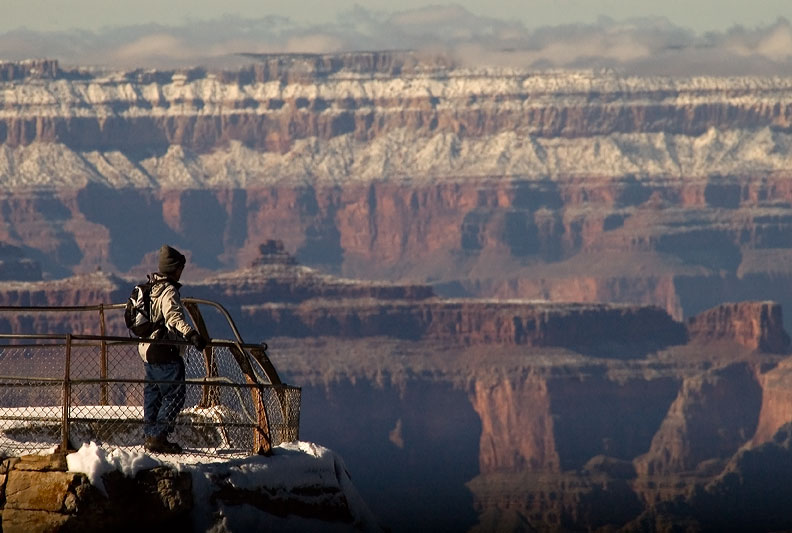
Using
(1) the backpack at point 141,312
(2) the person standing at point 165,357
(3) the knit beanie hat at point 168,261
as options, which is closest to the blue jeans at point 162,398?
(2) the person standing at point 165,357

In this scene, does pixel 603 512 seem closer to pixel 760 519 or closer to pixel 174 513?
pixel 760 519

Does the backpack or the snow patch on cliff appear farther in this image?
the backpack

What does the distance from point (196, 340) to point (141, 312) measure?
70 cm

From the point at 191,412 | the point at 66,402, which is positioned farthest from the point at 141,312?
the point at 191,412

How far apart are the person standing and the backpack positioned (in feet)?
A: 0.09

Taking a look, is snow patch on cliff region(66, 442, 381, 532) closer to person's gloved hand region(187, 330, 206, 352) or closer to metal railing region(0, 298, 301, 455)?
metal railing region(0, 298, 301, 455)

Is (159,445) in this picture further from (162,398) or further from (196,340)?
Result: (196,340)

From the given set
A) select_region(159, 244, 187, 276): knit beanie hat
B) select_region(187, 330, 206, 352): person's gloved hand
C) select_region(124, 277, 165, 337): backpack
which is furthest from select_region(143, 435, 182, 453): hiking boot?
select_region(159, 244, 187, 276): knit beanie hat

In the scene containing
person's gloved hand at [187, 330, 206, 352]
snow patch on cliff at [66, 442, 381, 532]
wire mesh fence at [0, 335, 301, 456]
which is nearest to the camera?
snow patch on cliff at [66, 442, 381, 532]

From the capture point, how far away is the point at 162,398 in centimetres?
1856

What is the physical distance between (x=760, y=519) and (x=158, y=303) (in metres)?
137

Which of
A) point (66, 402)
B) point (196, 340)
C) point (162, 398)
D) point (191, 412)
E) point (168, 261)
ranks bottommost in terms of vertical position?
point (191, 412)

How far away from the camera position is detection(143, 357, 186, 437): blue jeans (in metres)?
18.3

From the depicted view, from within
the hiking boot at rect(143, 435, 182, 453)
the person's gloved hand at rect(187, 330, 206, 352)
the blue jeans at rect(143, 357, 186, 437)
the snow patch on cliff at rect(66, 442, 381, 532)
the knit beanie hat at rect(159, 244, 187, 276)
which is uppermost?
the knit beanie hat at rect(159, 244, 187, 276)
